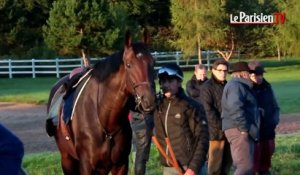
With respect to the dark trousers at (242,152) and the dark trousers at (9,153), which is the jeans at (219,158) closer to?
the dark trousers at (242,152)

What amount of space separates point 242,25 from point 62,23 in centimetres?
1457

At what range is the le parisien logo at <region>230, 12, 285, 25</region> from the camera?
180 feet

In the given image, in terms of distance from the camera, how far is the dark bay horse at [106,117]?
272 inches

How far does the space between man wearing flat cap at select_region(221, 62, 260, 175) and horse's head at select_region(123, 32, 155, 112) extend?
7.81 ft

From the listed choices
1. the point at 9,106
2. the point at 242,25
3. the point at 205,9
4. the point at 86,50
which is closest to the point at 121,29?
the point at 86,50

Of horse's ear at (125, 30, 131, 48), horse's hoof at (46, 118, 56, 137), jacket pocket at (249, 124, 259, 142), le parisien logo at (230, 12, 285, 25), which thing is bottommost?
jacket pocket at (249, 124, 259, 142)

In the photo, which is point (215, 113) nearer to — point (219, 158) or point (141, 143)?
point (219, 158)

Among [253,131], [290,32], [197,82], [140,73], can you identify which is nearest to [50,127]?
[140,73]

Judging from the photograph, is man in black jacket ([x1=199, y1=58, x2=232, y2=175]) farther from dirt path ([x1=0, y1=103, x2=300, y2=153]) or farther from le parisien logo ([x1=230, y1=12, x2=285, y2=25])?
le parisien logo ([x1=230, y1=12, x2=285, y2=25])

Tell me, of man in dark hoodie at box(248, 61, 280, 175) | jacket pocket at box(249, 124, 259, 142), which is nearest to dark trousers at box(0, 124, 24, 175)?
jacket pocket at box(249, 124, 259, 142)

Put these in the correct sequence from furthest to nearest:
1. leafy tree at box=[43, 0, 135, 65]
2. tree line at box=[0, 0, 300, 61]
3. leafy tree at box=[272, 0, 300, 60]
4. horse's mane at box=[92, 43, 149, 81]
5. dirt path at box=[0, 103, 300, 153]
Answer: leafy tree at box=[272, 0, 300, 60] → tree line at box=[0, 0, 300, 61] → leafy tree at box=[43, 0, 135, 65] → dirt path at box=[0, 103, 300, 153] → horse's mane at box=[92, 43, 149, 81]

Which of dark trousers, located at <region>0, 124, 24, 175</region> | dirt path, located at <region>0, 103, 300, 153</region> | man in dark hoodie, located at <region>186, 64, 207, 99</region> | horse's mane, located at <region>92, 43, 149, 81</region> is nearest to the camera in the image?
dark trousers, located at <region>0, 124, 24, 175</region>

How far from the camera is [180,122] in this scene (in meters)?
6.54

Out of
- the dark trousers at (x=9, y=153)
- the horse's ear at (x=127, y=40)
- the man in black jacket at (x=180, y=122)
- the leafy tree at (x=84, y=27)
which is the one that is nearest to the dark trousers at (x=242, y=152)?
the man in black jacket at (x=180, y=122)
